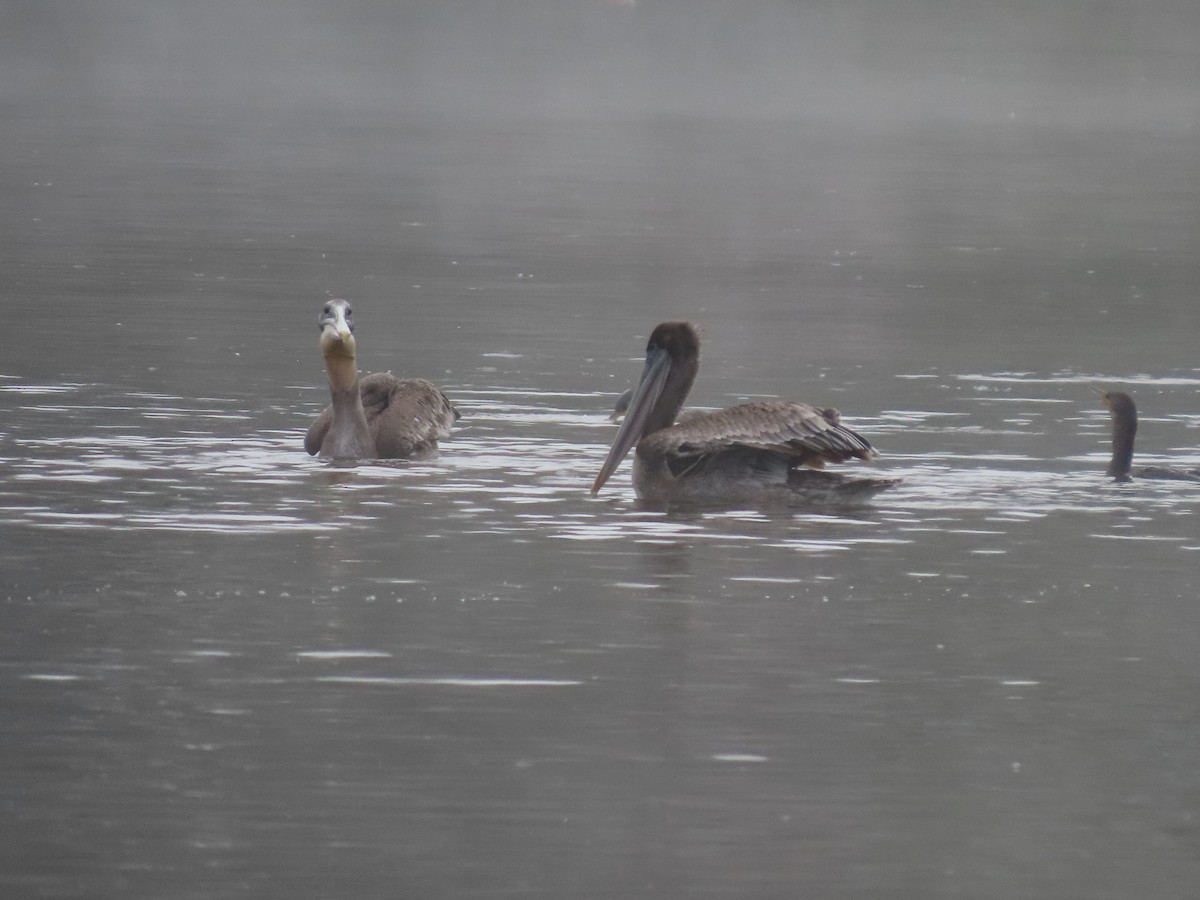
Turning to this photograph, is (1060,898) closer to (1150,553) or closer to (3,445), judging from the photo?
(1150,553)

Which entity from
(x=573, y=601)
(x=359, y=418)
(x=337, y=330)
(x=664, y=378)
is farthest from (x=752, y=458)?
(x=573, y=601)

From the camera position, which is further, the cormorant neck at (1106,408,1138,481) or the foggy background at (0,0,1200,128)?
the foggy background at (0,0,1200,128)

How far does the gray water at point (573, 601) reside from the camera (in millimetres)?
6926

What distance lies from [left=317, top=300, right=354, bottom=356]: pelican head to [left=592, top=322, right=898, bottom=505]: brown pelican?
5.24ft

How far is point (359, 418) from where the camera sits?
12.8 m

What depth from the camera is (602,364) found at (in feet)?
54.3

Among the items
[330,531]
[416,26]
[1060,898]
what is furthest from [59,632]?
[416,26]

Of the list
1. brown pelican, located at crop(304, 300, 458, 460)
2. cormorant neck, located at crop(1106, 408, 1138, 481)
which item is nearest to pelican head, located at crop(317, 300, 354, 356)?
brown pelican, located at crop(304, 300, 458, 460)

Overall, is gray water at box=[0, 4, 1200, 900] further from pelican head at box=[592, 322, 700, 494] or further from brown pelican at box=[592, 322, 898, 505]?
pelican head at box=[592, 322, 700, 494]

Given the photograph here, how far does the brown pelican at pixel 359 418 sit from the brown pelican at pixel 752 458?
1252 mm

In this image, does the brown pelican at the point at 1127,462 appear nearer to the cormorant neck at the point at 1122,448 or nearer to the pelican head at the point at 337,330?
the cormorant neck at the point at 1122,448

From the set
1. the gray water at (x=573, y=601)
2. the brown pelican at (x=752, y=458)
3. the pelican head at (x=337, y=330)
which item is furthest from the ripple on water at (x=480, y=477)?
the pelican head at (x=337, y=330)

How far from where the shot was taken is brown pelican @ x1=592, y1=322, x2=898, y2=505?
11719 mm

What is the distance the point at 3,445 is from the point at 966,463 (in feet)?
13.2
